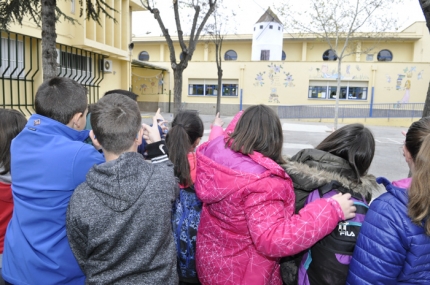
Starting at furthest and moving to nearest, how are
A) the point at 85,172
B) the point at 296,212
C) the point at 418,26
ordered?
the point at 418,26 < the point at 296,212 < the point at 85,172

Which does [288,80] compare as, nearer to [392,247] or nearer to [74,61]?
[74,61]

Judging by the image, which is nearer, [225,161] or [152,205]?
[152,205]

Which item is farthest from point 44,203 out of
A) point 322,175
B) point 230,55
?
point 230,55

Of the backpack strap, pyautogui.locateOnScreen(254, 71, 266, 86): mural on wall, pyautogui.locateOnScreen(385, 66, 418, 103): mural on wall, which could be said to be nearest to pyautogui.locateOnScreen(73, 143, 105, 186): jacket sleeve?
the backpack strap

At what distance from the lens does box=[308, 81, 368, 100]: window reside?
27.7 metres

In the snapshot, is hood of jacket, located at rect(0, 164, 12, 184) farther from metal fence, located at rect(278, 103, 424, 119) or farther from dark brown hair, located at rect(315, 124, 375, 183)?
metal fence, located at rect(278, 103, 424, 119)

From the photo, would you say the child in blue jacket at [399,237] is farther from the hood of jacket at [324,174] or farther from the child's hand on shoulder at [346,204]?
the hood of jacket at [324,174]

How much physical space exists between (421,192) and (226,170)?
0.90m

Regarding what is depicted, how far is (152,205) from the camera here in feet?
5.28

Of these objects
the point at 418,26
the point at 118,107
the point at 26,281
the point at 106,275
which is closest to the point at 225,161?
the point at 118,107

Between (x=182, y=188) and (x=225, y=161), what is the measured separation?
745 millimetres

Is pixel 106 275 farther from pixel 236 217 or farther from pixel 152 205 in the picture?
pixel 236 217

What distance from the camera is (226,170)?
1771mm

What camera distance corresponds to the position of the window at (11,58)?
10.5m
